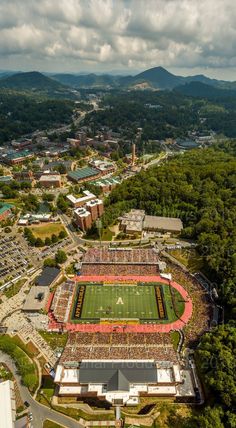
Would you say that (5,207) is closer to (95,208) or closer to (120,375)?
(95,208)

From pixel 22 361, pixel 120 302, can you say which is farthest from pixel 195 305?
pixel 22 361

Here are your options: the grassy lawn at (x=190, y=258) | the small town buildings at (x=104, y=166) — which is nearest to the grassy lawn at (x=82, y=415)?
the grassy lawn at (x=190, y=258)

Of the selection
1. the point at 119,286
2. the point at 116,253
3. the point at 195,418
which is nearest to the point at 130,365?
the point at 195,418

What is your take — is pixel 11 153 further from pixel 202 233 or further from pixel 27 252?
pixel 202 233

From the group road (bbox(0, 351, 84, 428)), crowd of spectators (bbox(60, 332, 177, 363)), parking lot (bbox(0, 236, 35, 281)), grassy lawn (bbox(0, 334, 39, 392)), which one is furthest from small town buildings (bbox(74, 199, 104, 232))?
road (bbox(0, 351, 84, 428))

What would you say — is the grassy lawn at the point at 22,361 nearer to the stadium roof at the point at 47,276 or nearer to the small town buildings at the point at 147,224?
the stadium roof at the point at 47,276

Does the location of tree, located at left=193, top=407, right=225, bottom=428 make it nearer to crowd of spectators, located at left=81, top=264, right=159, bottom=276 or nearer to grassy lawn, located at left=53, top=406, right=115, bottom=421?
grassy lawn, located at left=53, top=406, right=115, bottom=421
